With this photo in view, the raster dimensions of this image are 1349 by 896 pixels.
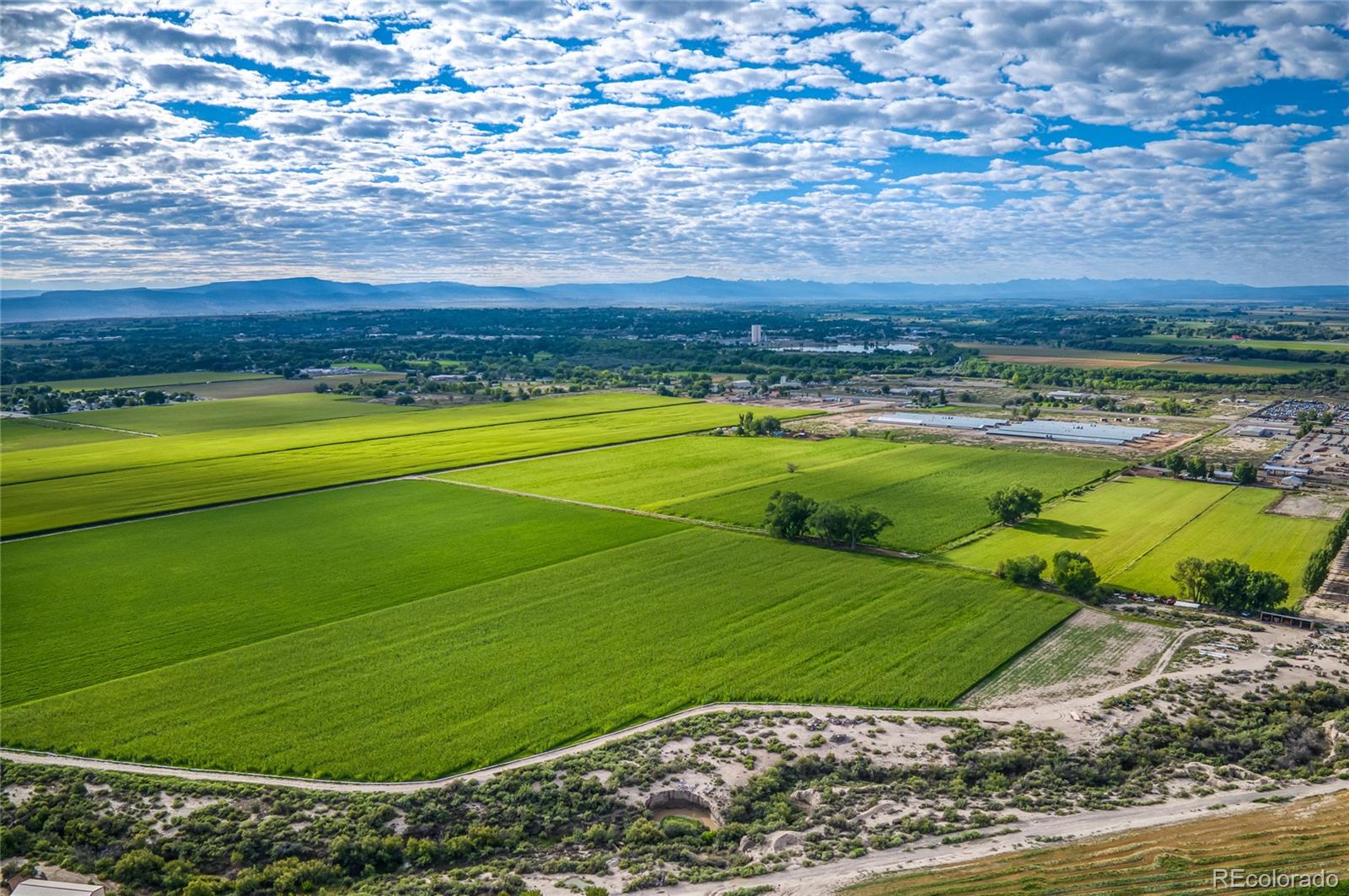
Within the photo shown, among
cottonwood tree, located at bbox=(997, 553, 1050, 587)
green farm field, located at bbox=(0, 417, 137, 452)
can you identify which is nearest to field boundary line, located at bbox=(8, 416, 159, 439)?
green farm field, located at bbox=(0, 417, 137, 452)

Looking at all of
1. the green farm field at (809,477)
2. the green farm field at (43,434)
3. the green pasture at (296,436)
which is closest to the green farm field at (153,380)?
the green farm field at (43,434)

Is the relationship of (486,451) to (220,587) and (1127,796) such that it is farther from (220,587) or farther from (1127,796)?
(1127,796)

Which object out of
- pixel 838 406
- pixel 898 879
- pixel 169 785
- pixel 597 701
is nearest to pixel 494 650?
pixel 597 701

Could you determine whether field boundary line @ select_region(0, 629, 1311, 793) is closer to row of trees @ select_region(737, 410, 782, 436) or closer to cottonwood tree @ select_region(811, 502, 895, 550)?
cottonwood tree @ select_region(811, 502, 895, 550)

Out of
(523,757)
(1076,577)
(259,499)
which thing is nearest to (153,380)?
(259,499)

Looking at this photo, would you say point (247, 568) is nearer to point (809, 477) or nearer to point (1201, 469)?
point (809, 477)

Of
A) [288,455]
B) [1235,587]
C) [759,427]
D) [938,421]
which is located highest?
[938,421]
